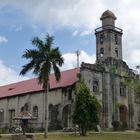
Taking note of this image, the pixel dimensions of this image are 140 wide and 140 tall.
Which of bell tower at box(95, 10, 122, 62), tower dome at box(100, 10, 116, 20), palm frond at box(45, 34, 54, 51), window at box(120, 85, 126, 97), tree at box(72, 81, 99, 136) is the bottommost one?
tree at box(72, 81, 99, 136)

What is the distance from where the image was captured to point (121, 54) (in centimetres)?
6419

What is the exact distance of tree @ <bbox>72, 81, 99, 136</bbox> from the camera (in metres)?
43.0

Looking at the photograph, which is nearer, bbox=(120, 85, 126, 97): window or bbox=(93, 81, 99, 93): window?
bbox=(93, 81, 99, 93): window

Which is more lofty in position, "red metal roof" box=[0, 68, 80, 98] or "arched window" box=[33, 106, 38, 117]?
"red metal roof" box=[0, 68, 80, 98]

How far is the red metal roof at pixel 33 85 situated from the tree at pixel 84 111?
35.2 feet

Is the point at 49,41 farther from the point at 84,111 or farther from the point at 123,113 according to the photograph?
the point at 123,113

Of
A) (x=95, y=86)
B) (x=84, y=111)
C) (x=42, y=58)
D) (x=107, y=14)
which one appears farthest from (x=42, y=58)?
(x=107, y=14)

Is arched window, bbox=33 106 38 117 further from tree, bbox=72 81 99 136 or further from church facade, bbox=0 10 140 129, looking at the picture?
tree, bbox=72 81 99 136

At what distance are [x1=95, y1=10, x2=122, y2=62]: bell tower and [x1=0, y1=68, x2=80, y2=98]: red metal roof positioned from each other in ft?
19.1

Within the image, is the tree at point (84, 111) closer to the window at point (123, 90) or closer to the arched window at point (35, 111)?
the arched window at point (35, 111)

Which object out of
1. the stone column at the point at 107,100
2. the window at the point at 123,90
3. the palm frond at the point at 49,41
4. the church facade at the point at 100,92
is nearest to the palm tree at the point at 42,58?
the palm frond at the point at 49,41

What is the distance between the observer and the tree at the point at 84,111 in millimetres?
43000

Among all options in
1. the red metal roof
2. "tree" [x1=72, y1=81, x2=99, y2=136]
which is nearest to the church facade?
the red metal roof

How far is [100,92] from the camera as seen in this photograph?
194 feet
